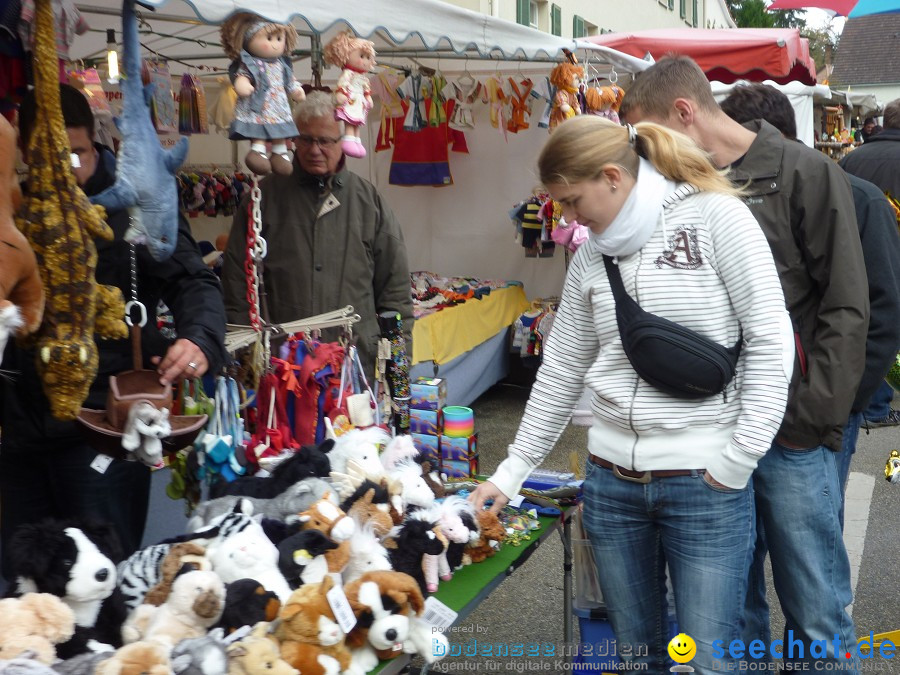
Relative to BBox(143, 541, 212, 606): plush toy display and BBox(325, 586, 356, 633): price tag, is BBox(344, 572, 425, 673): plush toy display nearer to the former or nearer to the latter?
BBox(325, 586, 356, 633): price tag

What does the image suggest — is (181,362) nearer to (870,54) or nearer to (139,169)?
(139,169)

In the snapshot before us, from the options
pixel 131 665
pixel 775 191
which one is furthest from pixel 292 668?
pixel 775 191

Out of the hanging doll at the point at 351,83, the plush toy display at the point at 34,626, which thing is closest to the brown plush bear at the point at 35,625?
the plush toy display at the point at 34,626

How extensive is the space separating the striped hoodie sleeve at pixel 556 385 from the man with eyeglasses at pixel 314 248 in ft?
4.62

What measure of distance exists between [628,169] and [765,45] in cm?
509

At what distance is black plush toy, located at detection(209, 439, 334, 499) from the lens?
2.29 m

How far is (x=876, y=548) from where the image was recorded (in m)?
4.02

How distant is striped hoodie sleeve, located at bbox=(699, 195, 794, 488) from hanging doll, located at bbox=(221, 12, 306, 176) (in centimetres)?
144

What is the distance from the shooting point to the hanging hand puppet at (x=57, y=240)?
1648mm

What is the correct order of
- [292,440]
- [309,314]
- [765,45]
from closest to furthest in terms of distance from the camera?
[292,440]
[309,314]
[765,45]

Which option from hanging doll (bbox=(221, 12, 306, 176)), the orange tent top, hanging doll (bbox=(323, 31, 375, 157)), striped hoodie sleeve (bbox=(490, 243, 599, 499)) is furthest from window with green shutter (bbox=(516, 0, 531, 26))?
striped hoodie sleeve (bbox=(490, 243, 599, 499))

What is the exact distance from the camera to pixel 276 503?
2.17 metres

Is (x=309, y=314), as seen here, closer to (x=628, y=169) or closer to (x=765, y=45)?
(x=628, y=169)

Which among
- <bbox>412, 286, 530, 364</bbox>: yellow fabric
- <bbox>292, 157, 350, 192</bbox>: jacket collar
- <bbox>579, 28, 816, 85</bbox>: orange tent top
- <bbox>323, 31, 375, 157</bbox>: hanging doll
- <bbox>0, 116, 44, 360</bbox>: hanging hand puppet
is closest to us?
<bbox>0, 116, 44, 360</bbox>: hanging hand puppet
